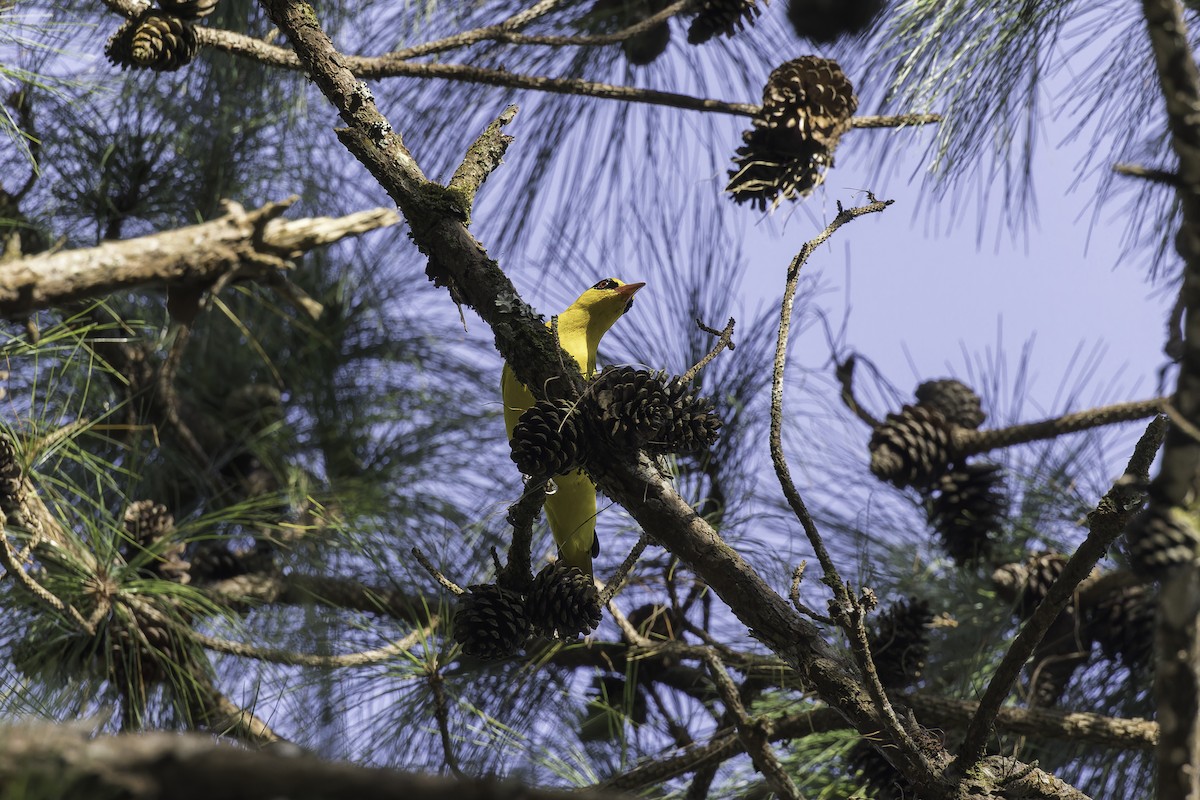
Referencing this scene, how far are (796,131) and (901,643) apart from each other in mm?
1024

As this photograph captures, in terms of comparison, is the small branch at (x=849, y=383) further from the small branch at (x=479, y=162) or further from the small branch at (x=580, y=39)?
the small branch at (x=479, y=162)

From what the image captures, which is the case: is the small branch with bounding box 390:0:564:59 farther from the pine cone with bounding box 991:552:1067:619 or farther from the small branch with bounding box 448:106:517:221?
the pine cone with bounding box 991:552:1067:619

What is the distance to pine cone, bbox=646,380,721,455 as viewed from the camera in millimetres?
1327

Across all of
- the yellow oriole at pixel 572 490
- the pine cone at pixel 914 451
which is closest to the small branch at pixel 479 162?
the yellow oriole at pixel 572 490

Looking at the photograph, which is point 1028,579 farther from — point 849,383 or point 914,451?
point 849,383

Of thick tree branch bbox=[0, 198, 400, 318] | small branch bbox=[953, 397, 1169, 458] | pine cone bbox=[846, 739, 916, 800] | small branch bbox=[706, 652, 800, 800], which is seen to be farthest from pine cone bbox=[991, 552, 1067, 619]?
thick tree branch bbox=[0, 198, 400, 318]

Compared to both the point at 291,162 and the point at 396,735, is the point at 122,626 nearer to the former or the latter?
the point at 396,735

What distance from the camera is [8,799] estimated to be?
1.86ft

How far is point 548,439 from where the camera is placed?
1291 millimetres

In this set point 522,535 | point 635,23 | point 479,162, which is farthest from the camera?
point 635,23

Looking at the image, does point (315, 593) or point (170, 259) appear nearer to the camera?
point (170, 259)

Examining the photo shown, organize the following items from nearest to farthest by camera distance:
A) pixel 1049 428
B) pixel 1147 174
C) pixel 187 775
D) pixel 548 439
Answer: pixel 187 775
pixel 1147 174
pixel 548 439
pixel 1049 428

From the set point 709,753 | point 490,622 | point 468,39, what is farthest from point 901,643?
point 468,39

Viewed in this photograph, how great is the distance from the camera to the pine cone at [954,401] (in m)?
2.78
